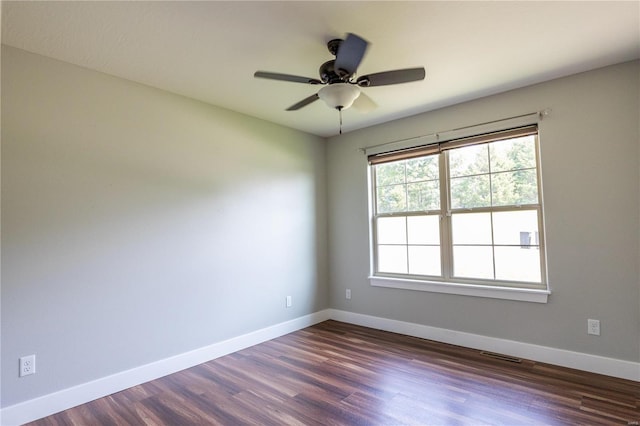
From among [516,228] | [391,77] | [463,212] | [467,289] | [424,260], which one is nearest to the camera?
[391,77]

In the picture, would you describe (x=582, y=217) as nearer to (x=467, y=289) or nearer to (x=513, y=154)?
(x=513, y=154)

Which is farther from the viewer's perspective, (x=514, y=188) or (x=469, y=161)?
(x=469, y=161)

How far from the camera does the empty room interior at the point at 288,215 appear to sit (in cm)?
210

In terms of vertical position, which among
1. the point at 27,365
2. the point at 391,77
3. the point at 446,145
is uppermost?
the point at 391,77

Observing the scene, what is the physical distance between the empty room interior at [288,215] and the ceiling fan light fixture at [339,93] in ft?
0.06

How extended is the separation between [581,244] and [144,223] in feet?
12.1

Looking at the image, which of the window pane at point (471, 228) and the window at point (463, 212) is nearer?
the window at point (463, 212)

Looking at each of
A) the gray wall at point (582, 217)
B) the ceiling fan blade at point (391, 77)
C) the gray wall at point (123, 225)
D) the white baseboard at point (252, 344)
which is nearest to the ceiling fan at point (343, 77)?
the ceiling fan blade at point (391, 77)

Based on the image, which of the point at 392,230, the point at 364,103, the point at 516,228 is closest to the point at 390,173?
the point at 392,230

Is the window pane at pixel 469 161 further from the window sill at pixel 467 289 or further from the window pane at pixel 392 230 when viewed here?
the window sill at pixel 467 289

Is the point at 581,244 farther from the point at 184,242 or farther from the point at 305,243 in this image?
the point at 184,242

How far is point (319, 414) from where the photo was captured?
2148 millimetres

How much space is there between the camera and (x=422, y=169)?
12.3 feet

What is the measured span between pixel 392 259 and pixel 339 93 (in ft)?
7.85
